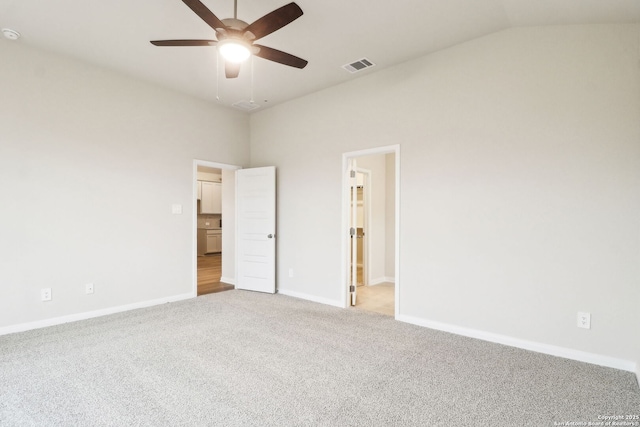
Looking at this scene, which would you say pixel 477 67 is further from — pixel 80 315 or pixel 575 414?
pixel 80 315

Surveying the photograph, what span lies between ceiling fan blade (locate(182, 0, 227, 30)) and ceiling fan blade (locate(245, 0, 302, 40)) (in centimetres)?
21

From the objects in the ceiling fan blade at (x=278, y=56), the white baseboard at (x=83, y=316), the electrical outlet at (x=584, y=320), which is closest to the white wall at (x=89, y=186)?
the white baseboard at (x=83, y=316)

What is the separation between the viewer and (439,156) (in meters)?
3.50

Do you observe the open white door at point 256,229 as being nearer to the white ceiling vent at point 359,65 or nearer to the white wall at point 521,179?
the white wall at point 521,179

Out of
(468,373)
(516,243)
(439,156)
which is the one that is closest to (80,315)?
(468,373)

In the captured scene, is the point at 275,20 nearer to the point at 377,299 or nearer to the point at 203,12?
the point at 203,12

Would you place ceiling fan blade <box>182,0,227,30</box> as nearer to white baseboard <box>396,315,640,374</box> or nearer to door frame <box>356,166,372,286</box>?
white baseboard <box>396,315,640,374</box>

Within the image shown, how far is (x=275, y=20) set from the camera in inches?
84.5

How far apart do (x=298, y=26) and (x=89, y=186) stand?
305cm

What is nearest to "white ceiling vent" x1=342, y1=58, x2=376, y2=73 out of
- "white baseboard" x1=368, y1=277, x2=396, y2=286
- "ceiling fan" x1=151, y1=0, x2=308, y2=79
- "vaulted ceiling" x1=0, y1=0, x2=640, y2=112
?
"vaulted ceiling" x1=0, y1=0, x2=640, y2=112

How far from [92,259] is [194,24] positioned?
2.94 m

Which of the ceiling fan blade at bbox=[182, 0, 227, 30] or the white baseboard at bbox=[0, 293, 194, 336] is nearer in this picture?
the ceiling fan blade at bbox=[182, 0, 227, 30]

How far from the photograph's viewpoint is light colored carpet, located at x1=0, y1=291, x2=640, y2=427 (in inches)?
76.7

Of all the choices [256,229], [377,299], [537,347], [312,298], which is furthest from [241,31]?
[377,299]
